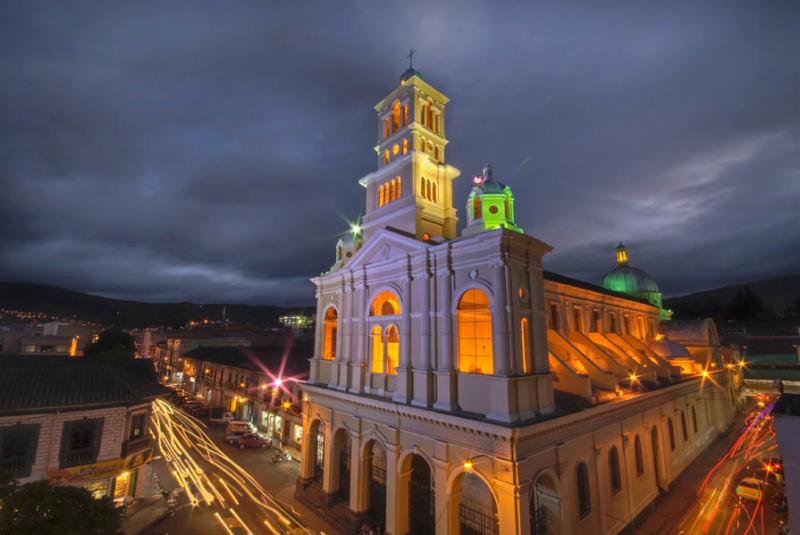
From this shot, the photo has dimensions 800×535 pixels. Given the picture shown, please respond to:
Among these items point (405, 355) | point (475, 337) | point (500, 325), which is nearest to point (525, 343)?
point (500, 325)

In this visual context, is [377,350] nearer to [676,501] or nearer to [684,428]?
[676,501]

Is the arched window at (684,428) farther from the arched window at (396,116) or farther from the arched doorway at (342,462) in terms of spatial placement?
the arched window at (396,116)

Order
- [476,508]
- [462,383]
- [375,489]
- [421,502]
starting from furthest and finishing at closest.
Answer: [375,489] < [421,502] < [476,508] < [462,383]

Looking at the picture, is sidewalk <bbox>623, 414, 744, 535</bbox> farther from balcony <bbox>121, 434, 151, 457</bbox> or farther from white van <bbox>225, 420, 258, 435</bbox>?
white van <bbox>225, 420, 258, 435</bbox>

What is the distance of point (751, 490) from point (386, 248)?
2468 cm

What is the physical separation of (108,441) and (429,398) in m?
18.1

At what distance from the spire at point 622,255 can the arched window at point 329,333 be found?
42.4 metres

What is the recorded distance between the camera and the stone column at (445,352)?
620 inches

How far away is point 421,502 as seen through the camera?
758 inches

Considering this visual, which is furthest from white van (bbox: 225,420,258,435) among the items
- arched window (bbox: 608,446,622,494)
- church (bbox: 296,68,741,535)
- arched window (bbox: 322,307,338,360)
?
arched window (bbox: 608,446,622,494)

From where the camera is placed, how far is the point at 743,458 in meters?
28.5

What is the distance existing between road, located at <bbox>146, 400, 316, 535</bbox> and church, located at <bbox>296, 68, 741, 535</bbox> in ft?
7.73

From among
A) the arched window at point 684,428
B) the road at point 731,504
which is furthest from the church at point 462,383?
the road at point 731,504

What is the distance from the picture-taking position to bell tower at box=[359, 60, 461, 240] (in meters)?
22.4
